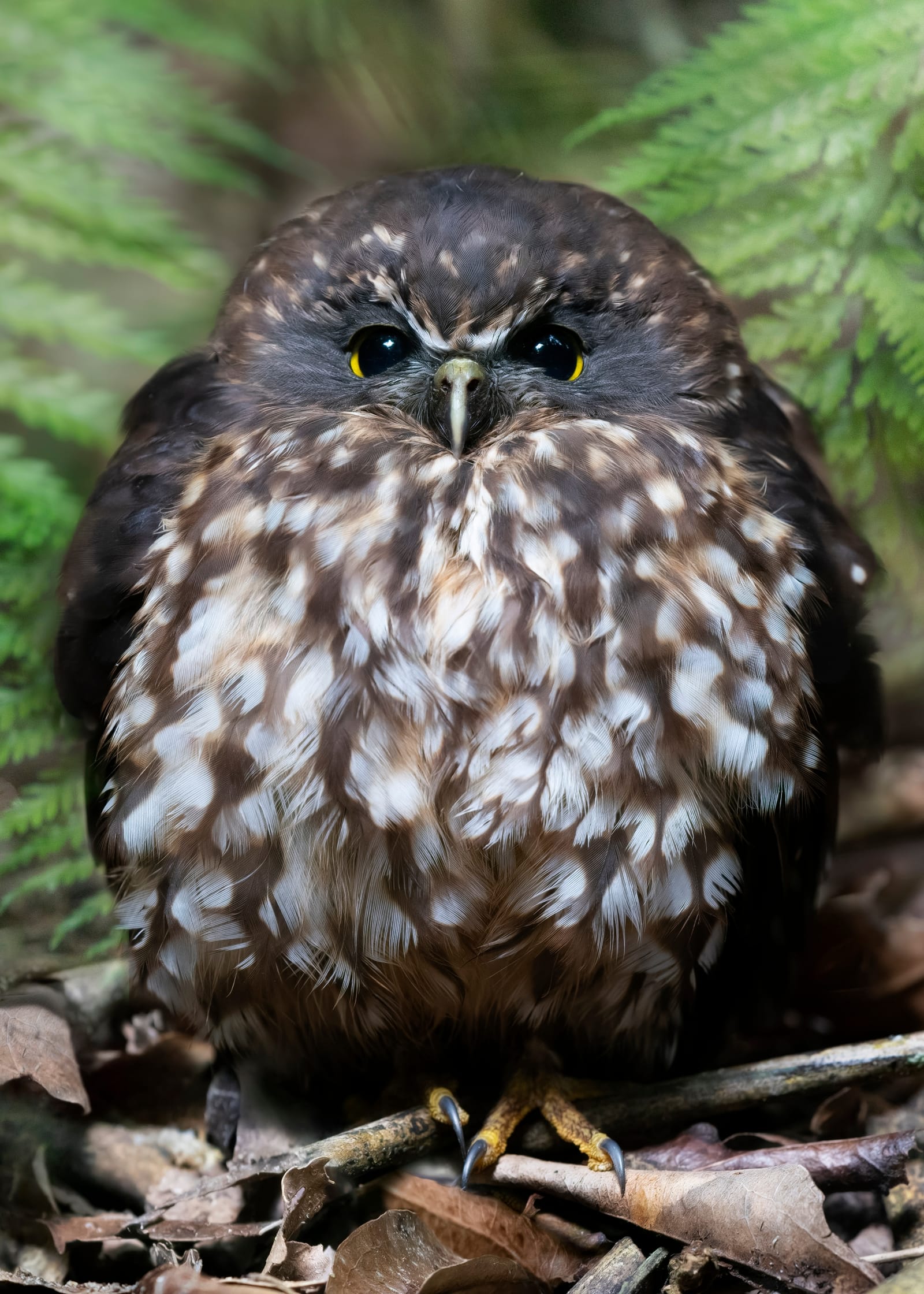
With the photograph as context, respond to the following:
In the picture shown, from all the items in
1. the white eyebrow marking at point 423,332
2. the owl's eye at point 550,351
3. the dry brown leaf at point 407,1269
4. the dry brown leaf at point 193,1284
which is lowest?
the dry brown leaf at point 407,1269

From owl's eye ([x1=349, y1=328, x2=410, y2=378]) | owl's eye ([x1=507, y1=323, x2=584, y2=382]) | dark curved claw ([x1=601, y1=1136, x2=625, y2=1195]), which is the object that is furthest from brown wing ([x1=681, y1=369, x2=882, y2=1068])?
owl's eye ([x1=349, y1=328, x2=410, y2=378])

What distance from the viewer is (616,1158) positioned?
6.75 ft

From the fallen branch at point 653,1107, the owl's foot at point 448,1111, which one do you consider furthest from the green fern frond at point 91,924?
the owl's foot at point 448,1111

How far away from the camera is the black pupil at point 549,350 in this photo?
7.07 ft

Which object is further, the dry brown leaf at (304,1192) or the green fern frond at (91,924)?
the green fern frond at (91,924)

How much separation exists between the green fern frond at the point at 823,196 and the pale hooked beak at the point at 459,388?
3.41 ft

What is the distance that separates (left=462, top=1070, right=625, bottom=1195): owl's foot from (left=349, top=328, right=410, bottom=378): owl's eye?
53.0 inches

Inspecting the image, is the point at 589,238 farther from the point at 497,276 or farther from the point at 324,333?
the point at 324,333

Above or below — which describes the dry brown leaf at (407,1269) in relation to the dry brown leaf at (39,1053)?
below

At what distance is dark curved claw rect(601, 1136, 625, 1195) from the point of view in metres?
2.03

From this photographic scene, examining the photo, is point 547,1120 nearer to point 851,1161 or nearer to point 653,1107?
point 653,1107

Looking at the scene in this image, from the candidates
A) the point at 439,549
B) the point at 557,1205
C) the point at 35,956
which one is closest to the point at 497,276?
the point at 439,549

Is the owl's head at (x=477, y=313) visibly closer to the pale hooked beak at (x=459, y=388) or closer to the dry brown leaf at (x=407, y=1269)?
the pale hooked beak at (x=459, y=388)

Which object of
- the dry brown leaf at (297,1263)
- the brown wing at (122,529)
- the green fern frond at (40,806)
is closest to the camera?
the dry brown leaf at (297,1263)
